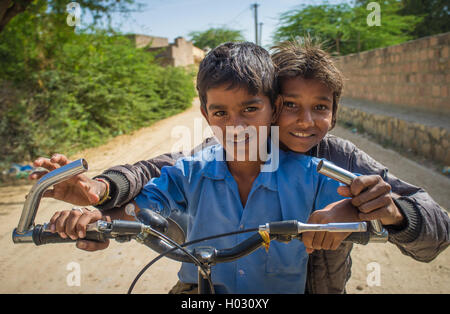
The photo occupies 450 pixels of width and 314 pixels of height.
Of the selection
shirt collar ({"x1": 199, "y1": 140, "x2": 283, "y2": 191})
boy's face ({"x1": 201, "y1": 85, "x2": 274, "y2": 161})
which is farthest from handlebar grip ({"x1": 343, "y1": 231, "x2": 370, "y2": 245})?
boy's face ({"x1": 201, "y1": 85, "x2": 274, "y2": 161})

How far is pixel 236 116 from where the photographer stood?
1490mm

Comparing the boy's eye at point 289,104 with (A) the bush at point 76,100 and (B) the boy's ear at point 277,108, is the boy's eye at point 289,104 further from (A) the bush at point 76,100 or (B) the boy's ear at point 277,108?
(A) the bush at point 76,100

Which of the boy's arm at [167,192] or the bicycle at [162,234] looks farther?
the boy's arm at [167,192]

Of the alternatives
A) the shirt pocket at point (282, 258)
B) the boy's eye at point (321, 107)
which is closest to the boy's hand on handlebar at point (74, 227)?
the shirt pocket at point (282, 258)

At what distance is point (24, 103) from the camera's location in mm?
7812

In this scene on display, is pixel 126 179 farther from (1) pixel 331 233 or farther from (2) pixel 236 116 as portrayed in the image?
(1) pixel 331 233

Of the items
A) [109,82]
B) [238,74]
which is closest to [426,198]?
[238,74]

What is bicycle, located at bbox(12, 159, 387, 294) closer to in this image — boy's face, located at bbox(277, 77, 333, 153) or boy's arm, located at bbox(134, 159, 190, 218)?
boy's arm, located at bbox(134, 159, 190, 218)

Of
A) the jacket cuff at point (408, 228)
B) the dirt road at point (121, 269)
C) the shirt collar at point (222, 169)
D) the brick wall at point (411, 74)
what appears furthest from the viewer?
the brick wall at point (411, 74)

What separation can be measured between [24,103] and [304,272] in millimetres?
7988

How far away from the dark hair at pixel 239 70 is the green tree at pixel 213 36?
42.1 m

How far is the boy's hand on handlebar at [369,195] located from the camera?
109cm

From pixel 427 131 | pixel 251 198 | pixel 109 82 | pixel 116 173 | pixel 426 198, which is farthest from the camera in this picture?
pixel 109 82
